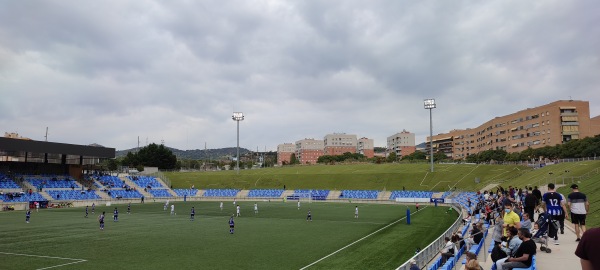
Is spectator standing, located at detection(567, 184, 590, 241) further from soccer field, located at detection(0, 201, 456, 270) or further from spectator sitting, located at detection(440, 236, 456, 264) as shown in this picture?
soccer field, located at detection(0, 201, 456, 270)

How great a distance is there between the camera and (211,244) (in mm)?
26172

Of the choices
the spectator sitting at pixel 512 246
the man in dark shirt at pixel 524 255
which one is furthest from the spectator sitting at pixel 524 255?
the spectator sitting at pixel 512 246

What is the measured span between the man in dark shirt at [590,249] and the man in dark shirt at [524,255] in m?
5.22

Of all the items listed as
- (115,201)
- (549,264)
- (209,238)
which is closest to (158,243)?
(209,238)

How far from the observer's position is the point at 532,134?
11812cm

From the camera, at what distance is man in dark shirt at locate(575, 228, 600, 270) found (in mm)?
4863

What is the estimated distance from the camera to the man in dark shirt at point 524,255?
31.6 ft

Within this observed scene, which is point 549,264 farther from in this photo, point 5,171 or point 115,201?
point 5,171

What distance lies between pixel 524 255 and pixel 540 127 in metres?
123

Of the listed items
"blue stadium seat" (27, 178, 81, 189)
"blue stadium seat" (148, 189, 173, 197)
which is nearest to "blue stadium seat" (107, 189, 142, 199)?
"blue stadium seat" (148, 189, 173, 197)

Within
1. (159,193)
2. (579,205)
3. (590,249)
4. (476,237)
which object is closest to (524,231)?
(579,205)

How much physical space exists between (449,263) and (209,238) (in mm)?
19782

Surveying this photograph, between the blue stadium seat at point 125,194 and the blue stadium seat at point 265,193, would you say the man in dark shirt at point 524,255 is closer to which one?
the blue stadium seat at point 125,194

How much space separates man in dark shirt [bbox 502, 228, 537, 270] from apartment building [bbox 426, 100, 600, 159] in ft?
385
